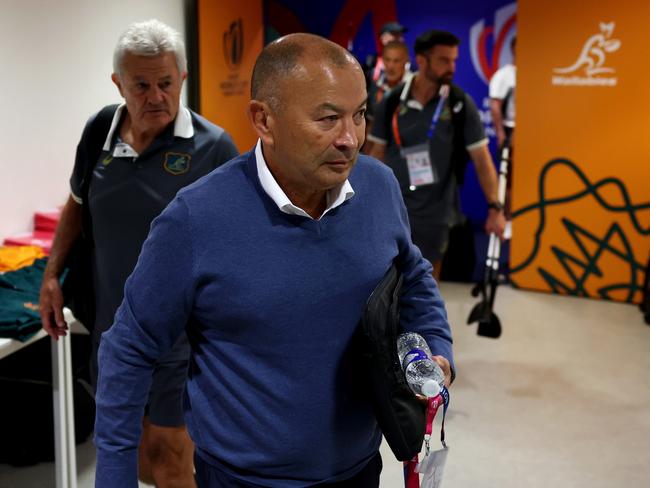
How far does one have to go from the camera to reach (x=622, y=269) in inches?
235

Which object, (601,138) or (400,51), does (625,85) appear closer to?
(601,138)

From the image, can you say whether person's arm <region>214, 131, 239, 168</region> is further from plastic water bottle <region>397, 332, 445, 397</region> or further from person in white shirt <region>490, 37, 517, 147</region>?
person in white shirt <region>490, 37, 517, 147</region>

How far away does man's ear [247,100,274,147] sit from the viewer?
4.53 feet

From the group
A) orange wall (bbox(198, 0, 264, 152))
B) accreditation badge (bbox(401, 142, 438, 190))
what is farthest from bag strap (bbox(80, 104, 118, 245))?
orange wall (bbox(198, 0, 264, 152))

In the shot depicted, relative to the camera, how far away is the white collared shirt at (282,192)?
137 centimetres

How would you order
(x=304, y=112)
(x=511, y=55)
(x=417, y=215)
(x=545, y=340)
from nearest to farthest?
(x=304, y=112), (x=417, y=215), (x=545, y=340), (x=511, y=55)

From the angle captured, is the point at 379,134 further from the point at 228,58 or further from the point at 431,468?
the point at 228,58

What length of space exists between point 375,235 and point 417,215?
8.85ft

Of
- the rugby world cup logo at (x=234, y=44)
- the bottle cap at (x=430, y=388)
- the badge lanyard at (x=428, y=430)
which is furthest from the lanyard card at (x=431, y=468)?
the rugby world cup logo at (x=234, y=44)

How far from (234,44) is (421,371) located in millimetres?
6018

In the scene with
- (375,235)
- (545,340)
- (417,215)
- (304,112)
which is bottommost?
(545,340)

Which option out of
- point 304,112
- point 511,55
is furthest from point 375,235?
point 511,55

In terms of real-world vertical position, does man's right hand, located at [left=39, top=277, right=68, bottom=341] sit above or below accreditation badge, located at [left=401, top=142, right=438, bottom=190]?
below

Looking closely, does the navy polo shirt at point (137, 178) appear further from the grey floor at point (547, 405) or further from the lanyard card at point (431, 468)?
the grey floor at point (547, 405)
